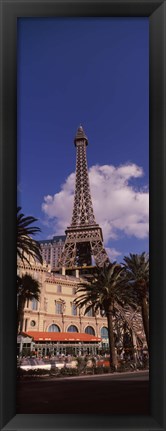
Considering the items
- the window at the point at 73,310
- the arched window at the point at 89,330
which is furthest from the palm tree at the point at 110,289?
the arched window at the point at 89,330

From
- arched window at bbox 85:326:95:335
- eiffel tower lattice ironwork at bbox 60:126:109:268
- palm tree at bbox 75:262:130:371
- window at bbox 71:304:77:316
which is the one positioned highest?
eiffel tower lattice ironwork at bbox 60:126:109:268

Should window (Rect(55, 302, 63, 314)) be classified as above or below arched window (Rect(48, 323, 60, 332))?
above

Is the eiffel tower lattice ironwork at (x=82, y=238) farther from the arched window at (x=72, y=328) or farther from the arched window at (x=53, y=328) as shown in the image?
the arched window at (x=53, y=328)

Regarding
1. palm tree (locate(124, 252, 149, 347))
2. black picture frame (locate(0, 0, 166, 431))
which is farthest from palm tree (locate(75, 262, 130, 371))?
black picture frame (locate(0, 0, 166, 431))

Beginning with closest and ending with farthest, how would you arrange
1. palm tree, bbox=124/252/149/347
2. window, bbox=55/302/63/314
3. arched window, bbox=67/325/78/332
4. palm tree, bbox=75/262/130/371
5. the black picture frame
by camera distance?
the black picture frame < palm tree, bbox=124/252/149/347 < palm tree, bbox=75/262/130/371 < window, bbox=55/302/63/314 < arched window, bbox=67/325/78/332

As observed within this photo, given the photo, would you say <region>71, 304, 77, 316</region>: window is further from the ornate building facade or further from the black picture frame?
the black picture frame

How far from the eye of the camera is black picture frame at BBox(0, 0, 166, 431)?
25.9ft

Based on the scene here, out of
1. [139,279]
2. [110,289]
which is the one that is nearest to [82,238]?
[110,289]

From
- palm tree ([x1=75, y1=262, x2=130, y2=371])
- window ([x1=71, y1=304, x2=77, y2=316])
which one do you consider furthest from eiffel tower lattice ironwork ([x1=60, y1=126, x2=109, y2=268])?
palm tree ([x1=75, y1=262, x2=130, y2=371])

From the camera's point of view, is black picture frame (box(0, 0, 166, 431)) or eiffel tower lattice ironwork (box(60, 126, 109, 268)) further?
eiffel tower lattice ironwork (box(60, 126, 109, 268))

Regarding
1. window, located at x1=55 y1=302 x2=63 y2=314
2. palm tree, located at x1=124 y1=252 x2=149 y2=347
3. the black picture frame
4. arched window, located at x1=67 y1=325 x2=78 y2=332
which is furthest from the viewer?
arched window, located at x1=67 y1=325 x2=78 y2=332
